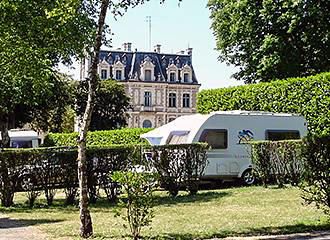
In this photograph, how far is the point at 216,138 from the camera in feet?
57.3

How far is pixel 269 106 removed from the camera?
22.1 meters

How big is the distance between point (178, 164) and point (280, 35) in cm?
1329

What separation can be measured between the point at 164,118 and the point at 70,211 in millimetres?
60324

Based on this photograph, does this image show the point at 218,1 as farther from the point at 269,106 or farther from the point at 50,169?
the point at 50,169

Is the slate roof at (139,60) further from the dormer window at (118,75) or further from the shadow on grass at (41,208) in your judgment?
the shadow on grass at (41,208)

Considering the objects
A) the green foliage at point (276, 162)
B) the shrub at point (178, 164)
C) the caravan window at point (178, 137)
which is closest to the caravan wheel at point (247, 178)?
the green foliage at point (276, 162)

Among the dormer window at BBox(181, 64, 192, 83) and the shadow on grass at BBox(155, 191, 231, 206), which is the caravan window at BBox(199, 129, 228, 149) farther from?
the dormer window at BBox(181, 64, 192, 83)

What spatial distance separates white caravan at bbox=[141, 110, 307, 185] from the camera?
17.2m

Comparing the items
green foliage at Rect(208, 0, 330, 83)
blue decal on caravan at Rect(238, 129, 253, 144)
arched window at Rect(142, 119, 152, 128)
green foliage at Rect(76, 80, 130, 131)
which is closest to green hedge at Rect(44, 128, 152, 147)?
green foliage at Rect(208, 0, 330, 83)

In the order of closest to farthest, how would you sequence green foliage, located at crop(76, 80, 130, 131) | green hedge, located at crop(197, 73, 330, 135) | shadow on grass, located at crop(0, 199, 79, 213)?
shadow on grass, located at crop(0, 199, 79, 213) < green hedge, located at crop(197, 73, 330, 135) < green foliage, located at crop(76, 80, 130, 131)

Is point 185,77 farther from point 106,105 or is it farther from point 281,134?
point 281,134

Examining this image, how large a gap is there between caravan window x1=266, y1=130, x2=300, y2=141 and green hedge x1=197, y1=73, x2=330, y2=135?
1034 mm

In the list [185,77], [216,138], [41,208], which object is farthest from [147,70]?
[41,208]

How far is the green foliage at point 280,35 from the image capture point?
2348 centimetres
